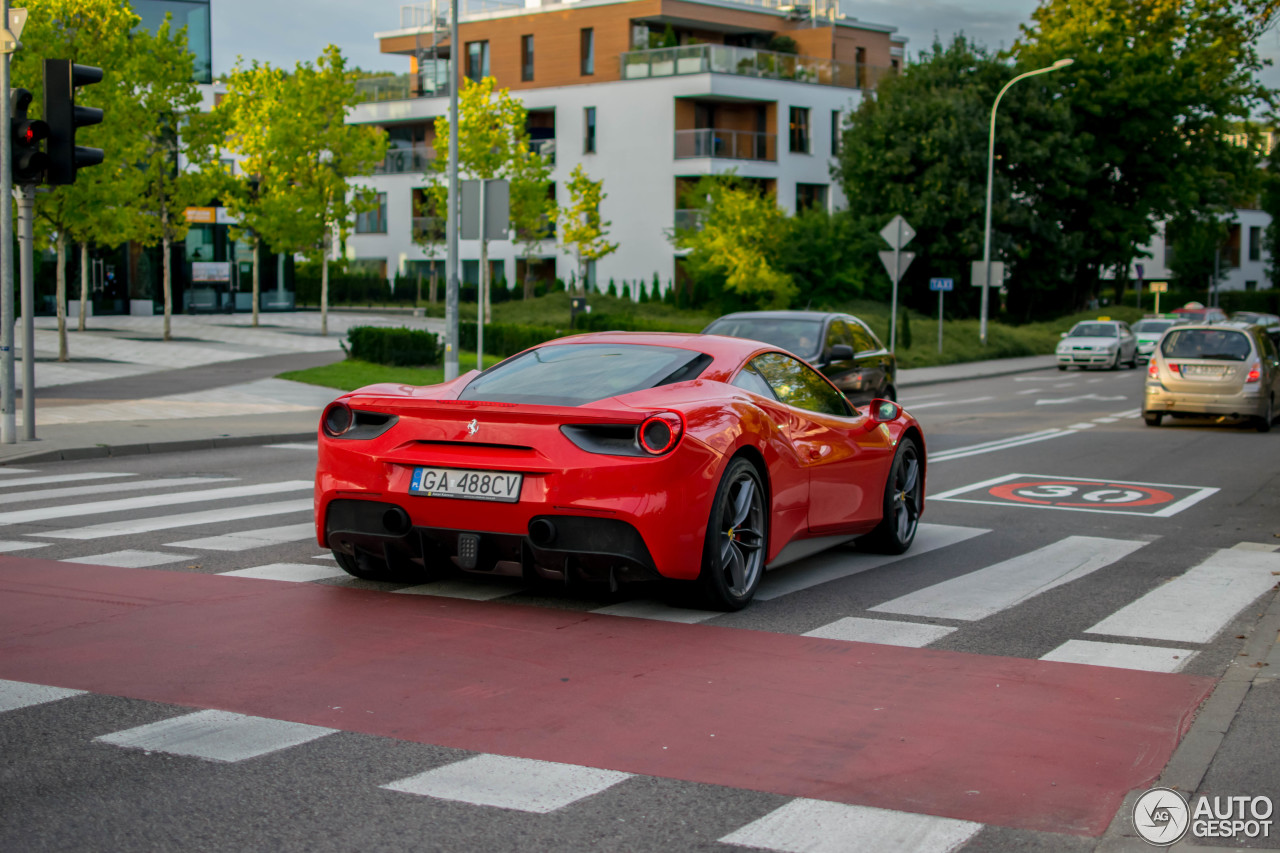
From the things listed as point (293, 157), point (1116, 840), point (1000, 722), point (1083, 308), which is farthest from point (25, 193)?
point (1083, 308)

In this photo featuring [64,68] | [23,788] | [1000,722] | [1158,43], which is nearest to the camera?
[23,788]

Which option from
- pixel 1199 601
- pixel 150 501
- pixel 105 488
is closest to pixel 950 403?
pixel 105 488

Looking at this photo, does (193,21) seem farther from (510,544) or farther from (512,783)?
(512,783)

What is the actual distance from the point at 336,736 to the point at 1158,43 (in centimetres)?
5245

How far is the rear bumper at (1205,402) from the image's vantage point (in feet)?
64.5

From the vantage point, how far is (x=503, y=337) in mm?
31125

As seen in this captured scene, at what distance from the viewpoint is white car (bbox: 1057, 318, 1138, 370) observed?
41594 mm

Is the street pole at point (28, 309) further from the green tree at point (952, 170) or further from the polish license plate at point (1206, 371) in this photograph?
the green tree at point (952, 170)

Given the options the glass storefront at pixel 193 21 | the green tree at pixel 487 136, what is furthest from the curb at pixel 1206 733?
the glass storefront at pixel 193 21

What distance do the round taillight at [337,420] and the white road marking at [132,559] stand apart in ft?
5.66

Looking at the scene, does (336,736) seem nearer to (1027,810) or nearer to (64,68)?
(1027,810)

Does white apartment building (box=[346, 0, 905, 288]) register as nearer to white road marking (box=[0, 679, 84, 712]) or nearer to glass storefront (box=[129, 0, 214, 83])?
glass storefront (box=[129, 0, 214, 83])

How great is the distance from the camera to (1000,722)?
16.8ft

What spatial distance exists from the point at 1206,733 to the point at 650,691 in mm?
2023
